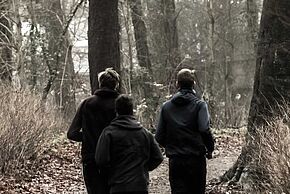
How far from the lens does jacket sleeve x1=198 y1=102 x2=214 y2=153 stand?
6.24m

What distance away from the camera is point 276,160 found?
6371 millimetres

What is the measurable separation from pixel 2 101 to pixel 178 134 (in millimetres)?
6364

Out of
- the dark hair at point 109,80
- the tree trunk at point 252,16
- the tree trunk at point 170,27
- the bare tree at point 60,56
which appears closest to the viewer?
the dark hair at point 109,80

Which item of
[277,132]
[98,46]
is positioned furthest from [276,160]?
Result: [98,46]

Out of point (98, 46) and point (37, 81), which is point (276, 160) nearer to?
point (98, 46)

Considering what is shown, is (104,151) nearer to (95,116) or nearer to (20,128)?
(95,116)

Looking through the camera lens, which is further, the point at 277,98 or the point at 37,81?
the point at 37,81

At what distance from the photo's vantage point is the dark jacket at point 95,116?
20.5ft

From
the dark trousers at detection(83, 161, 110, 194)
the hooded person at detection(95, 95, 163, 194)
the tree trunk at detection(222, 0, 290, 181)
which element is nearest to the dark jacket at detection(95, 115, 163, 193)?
the hooded person at detection(95, 95, 163, 194)

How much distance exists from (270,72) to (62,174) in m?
5.18

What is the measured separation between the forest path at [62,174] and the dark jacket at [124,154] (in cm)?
398

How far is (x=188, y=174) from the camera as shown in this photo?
641cm

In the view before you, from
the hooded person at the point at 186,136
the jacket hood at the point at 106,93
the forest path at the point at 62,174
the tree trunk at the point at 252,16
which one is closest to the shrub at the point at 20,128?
the forest path at the point at 62,174

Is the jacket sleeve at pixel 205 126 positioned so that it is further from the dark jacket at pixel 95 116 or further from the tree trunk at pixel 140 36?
the tree trunk at pixel 140 36
